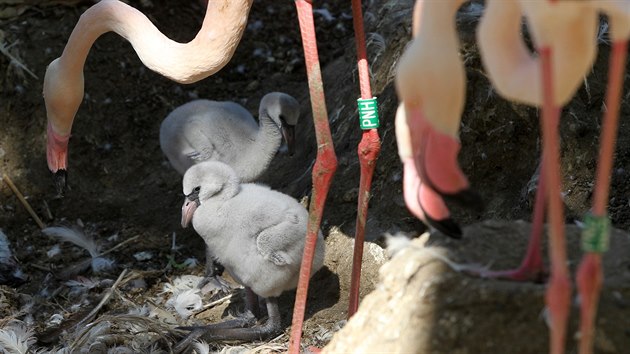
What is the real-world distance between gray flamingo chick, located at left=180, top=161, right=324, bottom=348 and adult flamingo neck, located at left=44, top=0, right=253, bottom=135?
1.74ft

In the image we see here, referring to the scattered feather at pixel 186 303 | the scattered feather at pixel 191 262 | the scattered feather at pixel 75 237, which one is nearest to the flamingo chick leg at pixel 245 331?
the scattered feather at pixel 186 303

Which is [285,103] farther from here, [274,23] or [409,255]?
[409,255]

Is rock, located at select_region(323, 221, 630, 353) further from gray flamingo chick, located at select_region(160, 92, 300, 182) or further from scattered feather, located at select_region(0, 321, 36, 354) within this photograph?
gray flamingo chick, located at select_region(160, 92, 300, 182)

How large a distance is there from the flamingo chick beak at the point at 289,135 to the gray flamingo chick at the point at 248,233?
2.14ft

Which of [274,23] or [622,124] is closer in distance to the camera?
[622,124]

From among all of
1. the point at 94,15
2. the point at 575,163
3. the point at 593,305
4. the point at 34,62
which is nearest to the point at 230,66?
the point at 34,62

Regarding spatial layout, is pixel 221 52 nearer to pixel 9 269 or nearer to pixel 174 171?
pixel 9 269

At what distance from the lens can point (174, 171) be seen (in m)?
4.80

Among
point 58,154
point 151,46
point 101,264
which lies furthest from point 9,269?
point 151,46

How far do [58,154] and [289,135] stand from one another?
1069 mm

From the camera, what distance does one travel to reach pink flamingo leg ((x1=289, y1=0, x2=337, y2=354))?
3043 mm

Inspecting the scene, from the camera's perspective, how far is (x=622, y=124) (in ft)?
12.5

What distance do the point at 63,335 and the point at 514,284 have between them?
2.14 meters

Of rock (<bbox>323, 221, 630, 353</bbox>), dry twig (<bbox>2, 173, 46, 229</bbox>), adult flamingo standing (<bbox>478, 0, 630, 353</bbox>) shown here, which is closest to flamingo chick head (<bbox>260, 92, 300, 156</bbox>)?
dry twig (<bbox>2, 173, 46, 229</bbox>)
